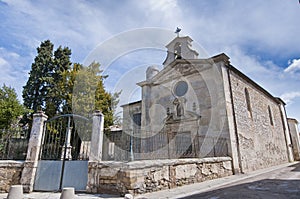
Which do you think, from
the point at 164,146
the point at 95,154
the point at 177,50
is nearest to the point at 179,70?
the point at 177,50

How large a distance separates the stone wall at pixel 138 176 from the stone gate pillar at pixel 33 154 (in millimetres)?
1720

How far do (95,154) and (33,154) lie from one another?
75.4 inches

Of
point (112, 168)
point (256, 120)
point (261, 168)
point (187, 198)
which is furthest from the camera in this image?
point (256, 120)

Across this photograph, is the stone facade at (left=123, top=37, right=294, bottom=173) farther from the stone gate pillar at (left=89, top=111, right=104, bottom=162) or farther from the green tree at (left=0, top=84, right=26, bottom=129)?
the green tree at (left=0, top=84, right=26, bottom=129)

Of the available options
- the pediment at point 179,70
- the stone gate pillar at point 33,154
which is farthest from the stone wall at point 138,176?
the pediment at point 179,70

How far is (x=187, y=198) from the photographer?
4.37 m

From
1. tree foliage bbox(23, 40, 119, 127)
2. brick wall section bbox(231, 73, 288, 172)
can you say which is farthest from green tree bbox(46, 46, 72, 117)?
brick wall section bbox(231, 73, 288, 172)

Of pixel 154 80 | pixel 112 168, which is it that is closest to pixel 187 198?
pixel 112 168

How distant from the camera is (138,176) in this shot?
4.71 meters

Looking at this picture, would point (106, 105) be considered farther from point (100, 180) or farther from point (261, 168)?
point (261, 168)

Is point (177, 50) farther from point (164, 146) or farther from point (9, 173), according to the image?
point (9, 173)

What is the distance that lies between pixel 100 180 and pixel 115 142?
1787 millimetres

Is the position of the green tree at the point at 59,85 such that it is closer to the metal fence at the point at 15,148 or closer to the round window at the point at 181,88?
the metal fence at the point at 15,148

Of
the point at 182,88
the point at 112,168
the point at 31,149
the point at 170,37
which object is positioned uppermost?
the point at 170,37
